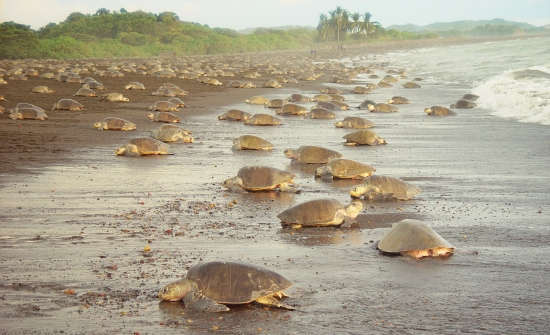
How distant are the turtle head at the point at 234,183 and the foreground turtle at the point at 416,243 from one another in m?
3.10

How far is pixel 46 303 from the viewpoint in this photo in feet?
15.3

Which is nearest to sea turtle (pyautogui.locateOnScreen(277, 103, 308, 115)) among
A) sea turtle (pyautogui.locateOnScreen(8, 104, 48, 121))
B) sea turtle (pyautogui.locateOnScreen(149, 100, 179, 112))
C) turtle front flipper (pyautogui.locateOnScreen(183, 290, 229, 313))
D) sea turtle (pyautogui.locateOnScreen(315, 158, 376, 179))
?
sea turtle (pyautogui.locateOnScreen(149, 100, 179, 112))

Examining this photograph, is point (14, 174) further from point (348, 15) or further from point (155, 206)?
point (348, 15)

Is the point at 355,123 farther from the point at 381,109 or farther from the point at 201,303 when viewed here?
the point at 201,303

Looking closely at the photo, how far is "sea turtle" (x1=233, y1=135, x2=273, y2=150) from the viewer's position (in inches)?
484

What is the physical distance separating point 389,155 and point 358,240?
18.4ft

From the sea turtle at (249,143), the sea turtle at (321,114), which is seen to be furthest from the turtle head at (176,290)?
the sea turtle at (321,114)

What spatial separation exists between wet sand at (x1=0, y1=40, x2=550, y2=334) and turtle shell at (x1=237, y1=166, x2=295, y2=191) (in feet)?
0.51

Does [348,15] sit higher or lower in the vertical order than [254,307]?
higher

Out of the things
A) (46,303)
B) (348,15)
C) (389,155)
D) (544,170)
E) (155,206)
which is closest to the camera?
(46,303)

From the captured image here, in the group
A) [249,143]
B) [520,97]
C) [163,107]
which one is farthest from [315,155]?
[520,97]

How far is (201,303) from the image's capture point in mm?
4664

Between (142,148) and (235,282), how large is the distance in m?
7.29

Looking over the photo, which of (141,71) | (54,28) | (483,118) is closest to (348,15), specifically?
(54,28)
